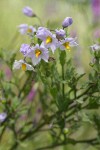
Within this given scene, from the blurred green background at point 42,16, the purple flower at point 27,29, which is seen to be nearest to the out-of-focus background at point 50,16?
the blurred green background at point 42,16

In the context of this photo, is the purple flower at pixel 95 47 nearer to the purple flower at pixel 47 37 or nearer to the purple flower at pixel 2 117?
the purple flower at pixel 47 37

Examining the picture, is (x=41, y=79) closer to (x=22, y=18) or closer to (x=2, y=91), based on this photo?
(x=2, y=91)

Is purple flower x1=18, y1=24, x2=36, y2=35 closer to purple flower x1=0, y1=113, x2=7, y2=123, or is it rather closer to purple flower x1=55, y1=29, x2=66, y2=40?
purple flower x1=55, y1=29, x2=66, y2=40

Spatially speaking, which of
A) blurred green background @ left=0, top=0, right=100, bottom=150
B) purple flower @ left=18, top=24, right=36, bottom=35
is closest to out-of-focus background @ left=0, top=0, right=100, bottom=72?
blurred green background @ left=0, top=0, right=100, bottom=150

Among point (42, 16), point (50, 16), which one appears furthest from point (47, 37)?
point (42, 16)

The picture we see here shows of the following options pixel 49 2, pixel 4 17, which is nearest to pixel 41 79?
pixel 4 17

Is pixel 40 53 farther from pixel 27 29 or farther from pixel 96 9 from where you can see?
pixel 96 9

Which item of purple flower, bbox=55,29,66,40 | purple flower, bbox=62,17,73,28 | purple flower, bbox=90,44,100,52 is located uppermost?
purple flower, bbox=62,17,73,28

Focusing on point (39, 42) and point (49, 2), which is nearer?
point (39, 42)
